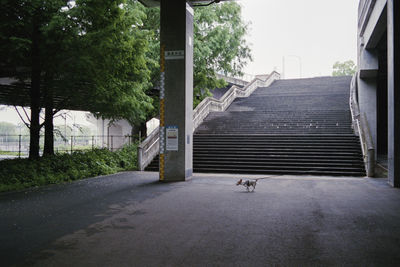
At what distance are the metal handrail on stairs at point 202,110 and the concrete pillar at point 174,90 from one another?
140 inches

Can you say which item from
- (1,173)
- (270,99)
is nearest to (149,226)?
(1,173)

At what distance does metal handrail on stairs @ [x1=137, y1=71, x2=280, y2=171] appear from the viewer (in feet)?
54.2

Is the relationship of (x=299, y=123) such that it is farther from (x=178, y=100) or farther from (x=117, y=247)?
(x=117, y=247)

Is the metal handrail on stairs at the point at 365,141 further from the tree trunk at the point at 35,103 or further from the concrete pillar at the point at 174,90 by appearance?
the tree trunk at the point at 35,103

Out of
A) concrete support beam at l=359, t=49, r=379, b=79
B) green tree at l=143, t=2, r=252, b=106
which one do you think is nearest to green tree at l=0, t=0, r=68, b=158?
green tree at l=143, t=2, r=252, b=106

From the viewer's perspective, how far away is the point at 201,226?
6.26 m

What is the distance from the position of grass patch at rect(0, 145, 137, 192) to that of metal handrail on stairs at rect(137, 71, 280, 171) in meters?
0.83

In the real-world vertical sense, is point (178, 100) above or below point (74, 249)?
above

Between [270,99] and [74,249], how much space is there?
24.4 meters

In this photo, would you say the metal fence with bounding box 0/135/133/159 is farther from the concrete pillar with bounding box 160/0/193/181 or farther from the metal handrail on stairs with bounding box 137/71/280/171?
the concrete pillar with bounding box 160/0/193/181

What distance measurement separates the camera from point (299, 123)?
20.1 metres

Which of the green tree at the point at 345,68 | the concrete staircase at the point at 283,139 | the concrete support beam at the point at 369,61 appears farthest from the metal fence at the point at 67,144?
the green tree at the point at 345,68

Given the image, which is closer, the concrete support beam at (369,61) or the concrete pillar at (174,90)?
the concrete pillar at (174,90)

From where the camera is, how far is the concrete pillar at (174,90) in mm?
12922
